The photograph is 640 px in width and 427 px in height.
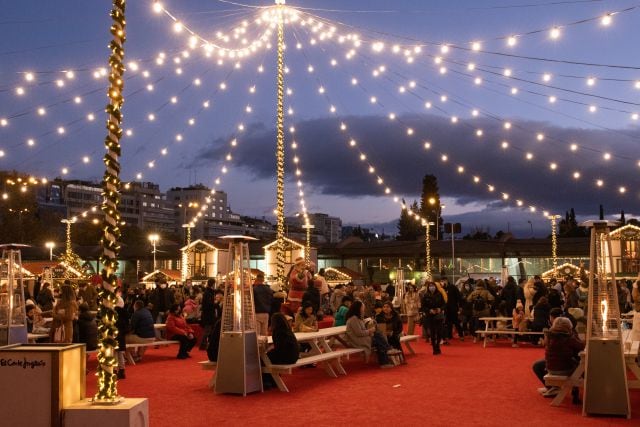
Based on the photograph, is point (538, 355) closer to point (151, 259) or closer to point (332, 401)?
point (332, 401)

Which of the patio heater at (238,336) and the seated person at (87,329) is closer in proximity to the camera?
the patio heater at (238,336)

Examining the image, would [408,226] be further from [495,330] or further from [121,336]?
[121,336]

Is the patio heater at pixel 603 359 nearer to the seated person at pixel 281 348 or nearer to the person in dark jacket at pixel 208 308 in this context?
the seated person at pixel 281 348

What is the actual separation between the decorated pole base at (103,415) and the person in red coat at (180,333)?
9.14m

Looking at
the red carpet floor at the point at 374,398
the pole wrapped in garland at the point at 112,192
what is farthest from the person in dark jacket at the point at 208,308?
the pole wrapped in garland at the point at 112,192

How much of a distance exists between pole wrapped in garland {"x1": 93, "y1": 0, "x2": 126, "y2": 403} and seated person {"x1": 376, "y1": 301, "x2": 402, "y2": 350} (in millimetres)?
8397

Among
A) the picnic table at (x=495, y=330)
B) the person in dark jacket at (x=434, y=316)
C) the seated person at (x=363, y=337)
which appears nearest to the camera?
the seated person at (x=363, y=337)

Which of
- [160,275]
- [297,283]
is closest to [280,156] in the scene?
[297,283]

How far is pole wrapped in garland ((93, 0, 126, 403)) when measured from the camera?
614cm

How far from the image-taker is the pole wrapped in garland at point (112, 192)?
614 centimetres

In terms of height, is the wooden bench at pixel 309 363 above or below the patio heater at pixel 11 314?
below

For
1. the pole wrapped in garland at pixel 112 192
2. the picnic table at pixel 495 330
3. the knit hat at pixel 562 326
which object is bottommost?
the picnic table at pixel 495 330

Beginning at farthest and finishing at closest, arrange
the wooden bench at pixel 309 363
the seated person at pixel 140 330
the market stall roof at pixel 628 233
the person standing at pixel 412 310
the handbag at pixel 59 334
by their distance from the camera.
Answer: the market stall roof at pixel 628 233 < the person standing at pixel 412 310 < the seated person at pixel 140 330 < the handbag at pixel 59 334 < the wooden bench at pixel 309 363

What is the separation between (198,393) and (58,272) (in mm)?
23355
